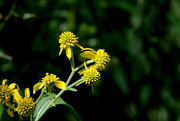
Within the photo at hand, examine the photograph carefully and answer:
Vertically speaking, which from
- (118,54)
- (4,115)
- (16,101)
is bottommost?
(4,115)

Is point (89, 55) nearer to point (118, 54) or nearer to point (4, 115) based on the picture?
point (4, 115)

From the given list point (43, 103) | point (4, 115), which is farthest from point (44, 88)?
point (4, 115)

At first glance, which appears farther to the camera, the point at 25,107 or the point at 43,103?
the point at 43,103

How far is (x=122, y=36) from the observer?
403 centimetres

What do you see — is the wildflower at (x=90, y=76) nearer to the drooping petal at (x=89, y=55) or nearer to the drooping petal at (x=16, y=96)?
the drooping petal at (x=89, y=55)

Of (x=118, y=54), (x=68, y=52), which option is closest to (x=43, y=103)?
(x=68, y=52)

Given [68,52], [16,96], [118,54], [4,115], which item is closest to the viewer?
[4,115]

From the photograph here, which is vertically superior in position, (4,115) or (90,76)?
(90,76)

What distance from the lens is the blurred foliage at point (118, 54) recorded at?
11.0 feet

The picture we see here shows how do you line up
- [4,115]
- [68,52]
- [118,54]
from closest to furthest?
[4,115], [68,52], [118,54]

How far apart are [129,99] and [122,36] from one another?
81 centimetres

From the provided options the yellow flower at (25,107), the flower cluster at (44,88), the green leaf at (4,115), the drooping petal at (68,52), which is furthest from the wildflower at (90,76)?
the green leaf at (4,115)

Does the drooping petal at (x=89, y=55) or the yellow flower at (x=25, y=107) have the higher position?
the drooping petal at (x=89, y=55)

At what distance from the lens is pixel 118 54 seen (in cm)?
404
